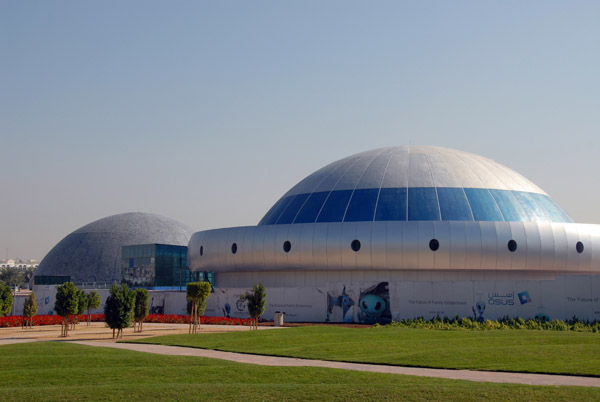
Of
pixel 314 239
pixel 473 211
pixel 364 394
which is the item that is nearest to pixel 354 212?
pixel 314 239

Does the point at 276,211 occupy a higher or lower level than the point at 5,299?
higher

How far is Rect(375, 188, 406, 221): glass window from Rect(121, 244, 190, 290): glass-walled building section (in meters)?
34.0

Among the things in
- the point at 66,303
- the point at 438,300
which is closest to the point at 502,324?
the point at 438,300

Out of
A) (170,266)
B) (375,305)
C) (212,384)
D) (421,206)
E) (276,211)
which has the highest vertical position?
(276,211)

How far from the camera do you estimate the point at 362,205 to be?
4519cm

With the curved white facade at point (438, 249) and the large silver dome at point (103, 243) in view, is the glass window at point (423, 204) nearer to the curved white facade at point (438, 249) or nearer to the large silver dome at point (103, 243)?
the curved white facade at point (438, 249)

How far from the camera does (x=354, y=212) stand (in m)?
44.7

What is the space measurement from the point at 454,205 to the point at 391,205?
4282 mm

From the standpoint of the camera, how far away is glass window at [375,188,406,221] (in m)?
43.5

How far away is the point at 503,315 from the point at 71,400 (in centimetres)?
2722

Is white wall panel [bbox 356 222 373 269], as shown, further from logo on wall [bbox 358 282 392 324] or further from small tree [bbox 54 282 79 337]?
small tree [bbox 54 282 79 337]

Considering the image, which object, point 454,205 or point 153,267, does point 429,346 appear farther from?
point 153,267

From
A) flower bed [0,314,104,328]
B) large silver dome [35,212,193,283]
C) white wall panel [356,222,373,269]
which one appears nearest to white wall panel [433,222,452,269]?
white wall panel [356,222,373,269]

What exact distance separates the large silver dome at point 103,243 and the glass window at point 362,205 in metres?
54.2
